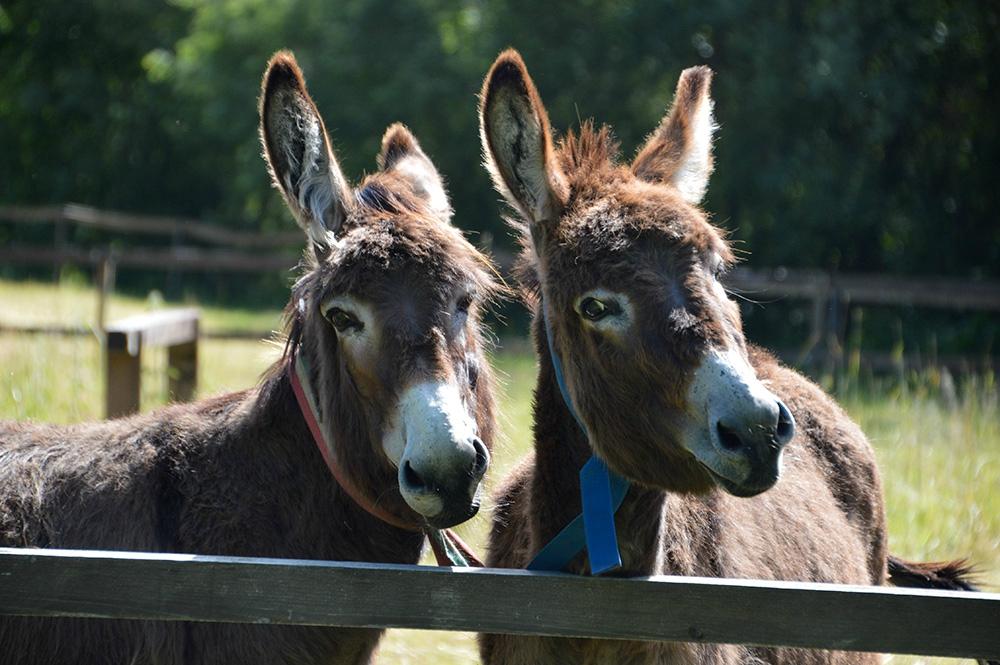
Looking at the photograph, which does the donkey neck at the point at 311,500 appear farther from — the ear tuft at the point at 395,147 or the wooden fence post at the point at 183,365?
the wooden fence post at the point at 183,365

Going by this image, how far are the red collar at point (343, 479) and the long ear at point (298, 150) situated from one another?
1.48ft

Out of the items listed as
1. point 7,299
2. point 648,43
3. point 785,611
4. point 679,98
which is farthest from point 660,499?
point 648,43

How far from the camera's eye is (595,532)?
9.05 feet

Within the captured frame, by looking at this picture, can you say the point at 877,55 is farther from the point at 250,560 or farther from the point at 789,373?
the point at 250,560

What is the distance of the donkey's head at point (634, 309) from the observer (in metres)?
2.61


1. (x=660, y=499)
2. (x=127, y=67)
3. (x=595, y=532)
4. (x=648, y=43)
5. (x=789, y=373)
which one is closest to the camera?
(x=595, y=532)

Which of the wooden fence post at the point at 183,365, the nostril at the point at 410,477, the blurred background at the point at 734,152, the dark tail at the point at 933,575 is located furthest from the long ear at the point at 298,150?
the blurred background at the point at 734,152

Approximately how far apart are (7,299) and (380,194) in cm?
1618

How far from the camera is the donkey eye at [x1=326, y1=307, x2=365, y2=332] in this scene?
308cm

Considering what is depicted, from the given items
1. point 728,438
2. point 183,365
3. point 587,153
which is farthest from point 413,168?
point 183,365

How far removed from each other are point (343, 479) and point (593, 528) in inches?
33.4

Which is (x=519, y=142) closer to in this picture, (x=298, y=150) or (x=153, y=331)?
(x=298, y=150)

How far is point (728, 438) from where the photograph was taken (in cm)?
258

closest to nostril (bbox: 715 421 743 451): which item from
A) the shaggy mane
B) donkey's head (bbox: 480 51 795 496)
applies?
donkey's head (bbox: 480 51 795 496)
